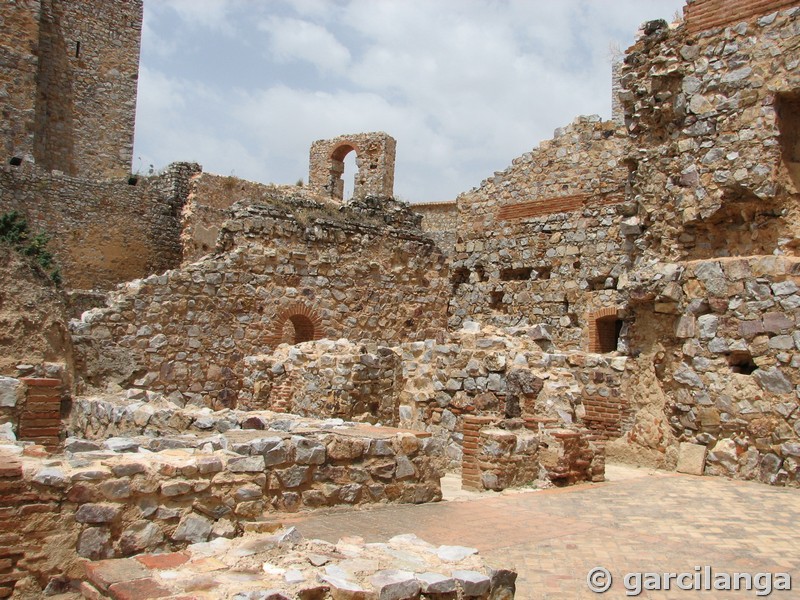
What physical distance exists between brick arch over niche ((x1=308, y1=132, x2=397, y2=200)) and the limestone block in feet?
64.4

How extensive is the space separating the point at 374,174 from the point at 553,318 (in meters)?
14.1

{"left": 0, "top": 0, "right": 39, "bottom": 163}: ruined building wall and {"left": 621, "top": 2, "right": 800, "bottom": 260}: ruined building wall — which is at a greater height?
{"left": 0, "top": 0, "right": 39, "bottom": 163}: ruined building wall

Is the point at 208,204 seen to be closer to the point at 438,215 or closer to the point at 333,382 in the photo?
the point at 333,382

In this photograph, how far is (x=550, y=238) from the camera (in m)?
15.3

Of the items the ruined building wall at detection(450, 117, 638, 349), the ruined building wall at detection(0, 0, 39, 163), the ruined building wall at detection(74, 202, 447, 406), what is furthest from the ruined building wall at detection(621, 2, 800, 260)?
the ruined building wall at detection(0, 0, 39, 163)

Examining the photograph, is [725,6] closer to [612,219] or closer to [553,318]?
[612,219]

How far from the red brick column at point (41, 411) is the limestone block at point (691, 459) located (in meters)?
6.59

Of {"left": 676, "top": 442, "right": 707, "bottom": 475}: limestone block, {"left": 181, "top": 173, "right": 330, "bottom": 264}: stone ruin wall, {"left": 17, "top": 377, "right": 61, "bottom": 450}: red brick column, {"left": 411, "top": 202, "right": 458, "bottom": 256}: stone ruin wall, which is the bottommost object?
{"left": 676, "top": 442, "right": 707, "bottom": 475}: limestone block

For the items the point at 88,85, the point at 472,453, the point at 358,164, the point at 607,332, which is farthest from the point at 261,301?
the point at 88,85

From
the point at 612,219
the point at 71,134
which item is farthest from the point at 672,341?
the point at 71,134

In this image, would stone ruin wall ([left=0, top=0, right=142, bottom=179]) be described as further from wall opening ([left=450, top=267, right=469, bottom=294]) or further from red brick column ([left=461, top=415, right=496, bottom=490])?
red brick column ([left=461, top=415, right=496, bottom=490])

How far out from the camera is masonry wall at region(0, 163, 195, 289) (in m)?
20.2

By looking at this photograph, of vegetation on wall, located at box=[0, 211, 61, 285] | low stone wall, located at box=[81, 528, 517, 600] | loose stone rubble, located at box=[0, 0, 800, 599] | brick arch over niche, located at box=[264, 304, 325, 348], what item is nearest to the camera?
low stone wall, located at box=[81, 528, 517, 600]

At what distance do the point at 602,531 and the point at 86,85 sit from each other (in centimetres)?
2924
